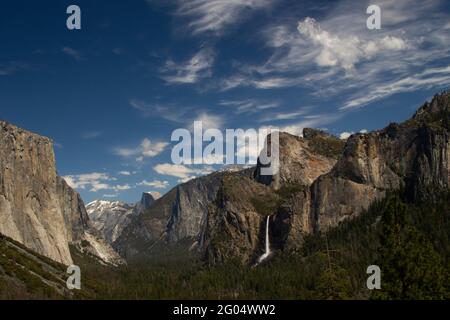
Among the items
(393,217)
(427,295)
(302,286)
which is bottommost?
(302,286)

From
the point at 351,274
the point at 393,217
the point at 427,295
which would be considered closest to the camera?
the point at 427,295

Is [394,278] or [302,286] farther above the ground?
[394,278]
